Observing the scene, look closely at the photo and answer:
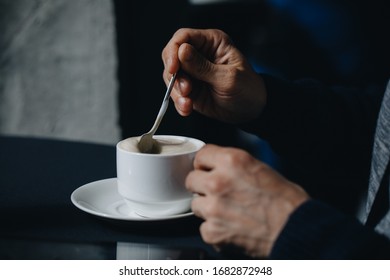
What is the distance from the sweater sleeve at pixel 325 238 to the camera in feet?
1.93

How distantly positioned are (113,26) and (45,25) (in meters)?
0.29

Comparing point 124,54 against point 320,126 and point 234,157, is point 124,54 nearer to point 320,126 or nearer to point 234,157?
point 320,126

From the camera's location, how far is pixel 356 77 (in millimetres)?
1986

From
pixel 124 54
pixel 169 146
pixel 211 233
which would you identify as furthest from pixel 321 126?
pixel 124 54

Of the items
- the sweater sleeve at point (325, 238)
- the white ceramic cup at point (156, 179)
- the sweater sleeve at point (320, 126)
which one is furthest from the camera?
the sweater sleeve at point (320, 126)

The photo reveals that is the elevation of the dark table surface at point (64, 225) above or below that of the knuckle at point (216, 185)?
Result: below

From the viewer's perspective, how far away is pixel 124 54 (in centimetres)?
213

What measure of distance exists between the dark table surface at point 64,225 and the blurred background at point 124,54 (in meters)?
1.06

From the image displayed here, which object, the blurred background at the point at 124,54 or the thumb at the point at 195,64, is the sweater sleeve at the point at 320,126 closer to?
the thumb at the point at 195,64

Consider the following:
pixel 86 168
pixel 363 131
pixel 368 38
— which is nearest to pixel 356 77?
pixel 368 38

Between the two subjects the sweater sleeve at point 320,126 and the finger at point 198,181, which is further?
the sweater sleeve at point 320,126

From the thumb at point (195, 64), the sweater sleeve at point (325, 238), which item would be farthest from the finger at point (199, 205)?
the thumb at point (195, 64)

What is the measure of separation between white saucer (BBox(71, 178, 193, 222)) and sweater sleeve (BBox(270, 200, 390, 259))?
198mm

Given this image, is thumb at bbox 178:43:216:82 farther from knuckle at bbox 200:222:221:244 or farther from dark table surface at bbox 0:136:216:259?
knuckle at bbox 200:222:221:244
